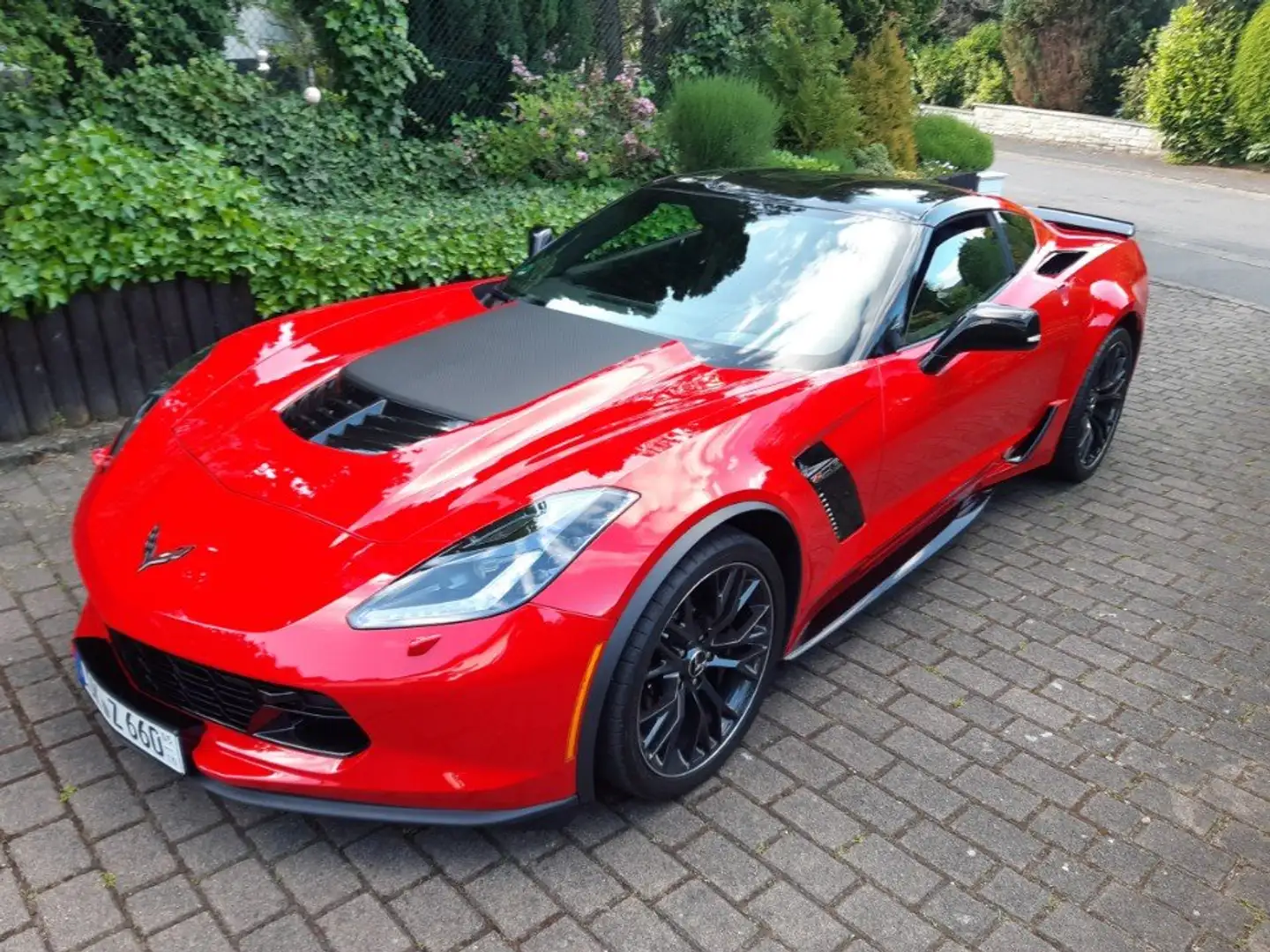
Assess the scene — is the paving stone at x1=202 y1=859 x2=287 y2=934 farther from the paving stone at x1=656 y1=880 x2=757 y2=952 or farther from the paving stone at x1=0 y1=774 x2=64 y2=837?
the paving stone at x1=656 y1=880 x2=757 y2=952

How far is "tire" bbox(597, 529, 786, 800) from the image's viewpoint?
88.9 inches

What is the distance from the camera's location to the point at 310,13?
7266mm

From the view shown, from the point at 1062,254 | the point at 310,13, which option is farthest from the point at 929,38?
the point at 1062,254

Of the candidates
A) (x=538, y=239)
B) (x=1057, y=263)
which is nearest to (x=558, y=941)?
(x=538, y=239)

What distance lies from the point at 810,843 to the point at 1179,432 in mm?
4131

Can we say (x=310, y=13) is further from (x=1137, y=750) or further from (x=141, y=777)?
(x=1137, y=750)

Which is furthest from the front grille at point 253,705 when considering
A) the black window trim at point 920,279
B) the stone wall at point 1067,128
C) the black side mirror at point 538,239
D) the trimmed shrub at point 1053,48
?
the trimmed shrub at point 1053,48

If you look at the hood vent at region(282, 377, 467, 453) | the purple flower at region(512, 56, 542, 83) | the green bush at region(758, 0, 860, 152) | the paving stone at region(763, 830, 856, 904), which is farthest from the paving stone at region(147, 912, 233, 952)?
the green bush at region(758, 0, 860, 152)

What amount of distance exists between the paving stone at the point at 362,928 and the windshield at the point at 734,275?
1.74 meters

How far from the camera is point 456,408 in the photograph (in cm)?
269

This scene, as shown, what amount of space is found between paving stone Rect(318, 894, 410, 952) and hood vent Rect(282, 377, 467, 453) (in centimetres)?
108

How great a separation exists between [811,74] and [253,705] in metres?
8.90

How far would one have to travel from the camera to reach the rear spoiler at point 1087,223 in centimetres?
493

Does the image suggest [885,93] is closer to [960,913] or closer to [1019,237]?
[1019,237]
